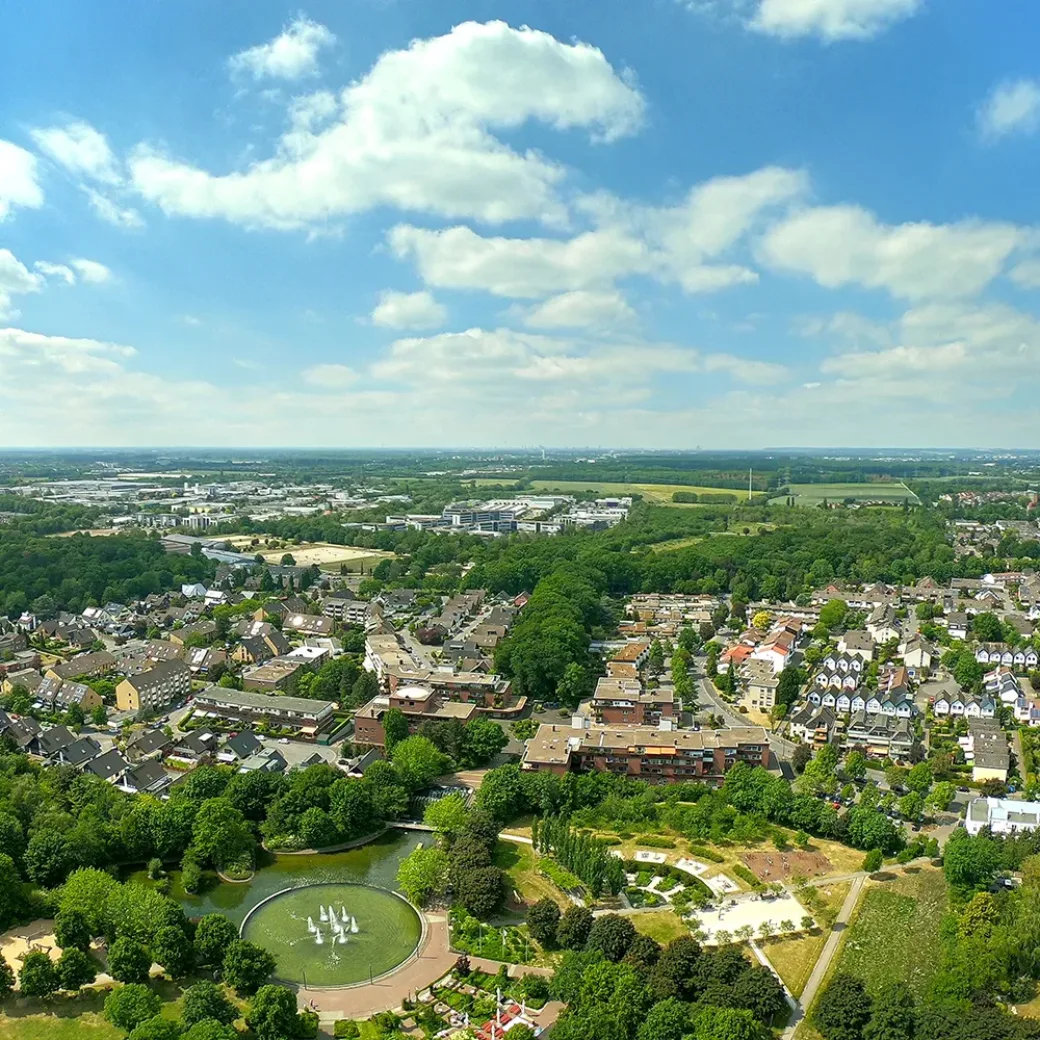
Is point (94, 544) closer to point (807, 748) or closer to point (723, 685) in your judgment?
point (723, 685)

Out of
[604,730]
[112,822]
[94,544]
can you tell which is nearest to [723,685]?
[604,730]

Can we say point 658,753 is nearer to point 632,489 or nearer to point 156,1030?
point 156,1030

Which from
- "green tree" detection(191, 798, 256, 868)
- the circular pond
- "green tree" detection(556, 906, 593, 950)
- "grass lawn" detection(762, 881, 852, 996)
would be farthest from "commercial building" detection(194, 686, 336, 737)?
"grass lawn" detection(762, 881, 852, 996)

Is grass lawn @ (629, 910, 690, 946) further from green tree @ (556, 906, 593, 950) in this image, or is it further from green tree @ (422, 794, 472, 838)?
green tree @ (422, 794, 472, 838)

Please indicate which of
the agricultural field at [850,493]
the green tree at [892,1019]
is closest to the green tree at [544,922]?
the green tree at [892,1019]

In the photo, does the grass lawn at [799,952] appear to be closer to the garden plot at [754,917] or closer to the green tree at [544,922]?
the garden plot at [754,917]

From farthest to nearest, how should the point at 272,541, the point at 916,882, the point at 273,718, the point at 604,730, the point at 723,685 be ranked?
the point at 272,541 < the point at 723,685 < the point at 273,718 < the point at 604,730 < the point at 916,882

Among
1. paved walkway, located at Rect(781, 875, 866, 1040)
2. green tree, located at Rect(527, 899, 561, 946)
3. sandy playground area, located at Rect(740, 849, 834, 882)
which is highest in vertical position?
green tree, located at Rect(527, 899, 561, 946)
